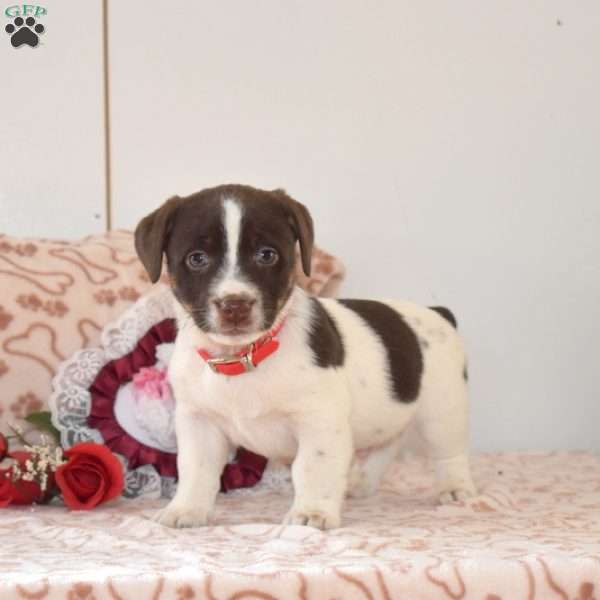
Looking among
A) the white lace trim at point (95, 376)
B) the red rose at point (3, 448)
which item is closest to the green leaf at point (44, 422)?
the white lace trim at point (95, 376)

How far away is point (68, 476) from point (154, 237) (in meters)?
0.78

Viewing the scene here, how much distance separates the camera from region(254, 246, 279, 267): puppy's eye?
2482 mm

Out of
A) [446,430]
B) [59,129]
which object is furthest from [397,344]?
[59,129]

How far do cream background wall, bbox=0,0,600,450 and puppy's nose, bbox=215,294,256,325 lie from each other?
1828 mm

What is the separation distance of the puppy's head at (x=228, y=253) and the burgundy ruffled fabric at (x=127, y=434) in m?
0.78

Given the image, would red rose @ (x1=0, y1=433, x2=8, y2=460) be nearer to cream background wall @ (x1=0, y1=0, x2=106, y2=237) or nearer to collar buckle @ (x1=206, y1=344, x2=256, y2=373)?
collar buckle @ (x1=206, y1=344, x2=256, y2=373)

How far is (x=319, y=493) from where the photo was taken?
2543mm

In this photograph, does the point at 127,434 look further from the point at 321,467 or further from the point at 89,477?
the point at 321,467

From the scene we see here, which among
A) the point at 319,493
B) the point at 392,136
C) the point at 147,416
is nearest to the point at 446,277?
the point at 392,136

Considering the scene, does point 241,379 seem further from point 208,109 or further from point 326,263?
point 208,109

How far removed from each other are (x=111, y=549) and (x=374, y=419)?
974mm

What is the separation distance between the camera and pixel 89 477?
9.34 ft

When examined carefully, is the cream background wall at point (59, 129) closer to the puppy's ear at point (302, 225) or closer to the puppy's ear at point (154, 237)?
the puppy's ear at point (154, 237)

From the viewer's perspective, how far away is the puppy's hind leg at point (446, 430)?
308 centimetres
